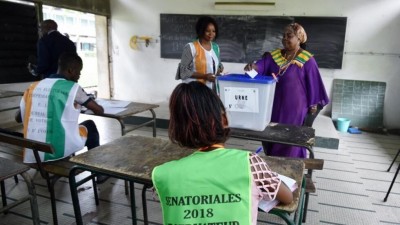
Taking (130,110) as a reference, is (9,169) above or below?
below

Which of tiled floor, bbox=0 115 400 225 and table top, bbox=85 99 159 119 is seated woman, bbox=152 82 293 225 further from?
table top, bbox=85 99 159 119

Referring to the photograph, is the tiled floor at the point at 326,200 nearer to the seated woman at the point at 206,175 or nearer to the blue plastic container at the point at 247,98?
the blue plastic container at the point at 247,98

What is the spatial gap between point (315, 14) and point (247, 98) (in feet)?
11.6

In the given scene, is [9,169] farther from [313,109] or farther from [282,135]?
[313,109]

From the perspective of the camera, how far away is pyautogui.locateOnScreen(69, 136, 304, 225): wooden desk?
1.30 metres

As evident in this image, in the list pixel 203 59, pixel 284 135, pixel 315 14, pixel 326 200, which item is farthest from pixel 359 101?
pixel 284 135

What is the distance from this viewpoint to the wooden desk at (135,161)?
1296mm

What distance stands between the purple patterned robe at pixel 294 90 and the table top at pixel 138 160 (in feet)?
2.67

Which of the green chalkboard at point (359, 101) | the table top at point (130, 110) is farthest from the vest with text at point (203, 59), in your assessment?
the green chalkboard at point (359, 101)

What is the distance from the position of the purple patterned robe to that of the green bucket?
261 centimetres

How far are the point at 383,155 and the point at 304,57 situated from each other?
2.28m

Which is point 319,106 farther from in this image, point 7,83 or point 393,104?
point 7,83

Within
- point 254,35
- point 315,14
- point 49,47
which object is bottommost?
point 49,47

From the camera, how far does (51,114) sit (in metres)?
1.89
